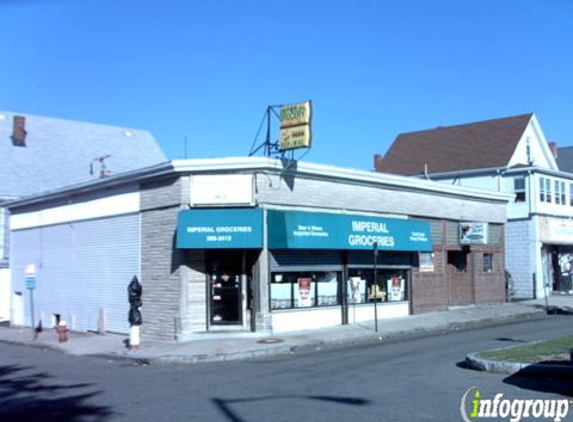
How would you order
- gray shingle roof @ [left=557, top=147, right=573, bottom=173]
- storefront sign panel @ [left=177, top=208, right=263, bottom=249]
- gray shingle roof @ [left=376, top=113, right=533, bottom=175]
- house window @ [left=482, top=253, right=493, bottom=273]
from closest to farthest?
storefront sign panel @ [left=177, top=208, right=263, bottom=249] → house window @ [left=482, top=253, right=493, bottom=273] → gray shingle roof @ [left=376, top=113, right=533, bottom=175] → gray shingle roof @ [left=557, top=147, right=573, bottom=173]

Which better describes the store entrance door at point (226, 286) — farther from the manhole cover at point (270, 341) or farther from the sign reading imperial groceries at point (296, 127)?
the sign reading imperial groceries at point (296, 127)

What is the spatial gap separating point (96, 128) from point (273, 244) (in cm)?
2718

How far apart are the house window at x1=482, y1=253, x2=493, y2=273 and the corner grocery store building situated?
1.72 metres

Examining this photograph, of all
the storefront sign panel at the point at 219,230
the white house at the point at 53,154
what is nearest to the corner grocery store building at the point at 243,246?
the storefront sign panel at the point at 219,230

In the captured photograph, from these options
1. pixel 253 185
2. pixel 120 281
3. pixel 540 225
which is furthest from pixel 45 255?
pixel 540 225

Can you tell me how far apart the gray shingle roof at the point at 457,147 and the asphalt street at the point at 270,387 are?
22.9 m

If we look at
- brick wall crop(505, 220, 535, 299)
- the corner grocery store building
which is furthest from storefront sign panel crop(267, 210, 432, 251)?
brick wall crop(505, 220, 535, 299)

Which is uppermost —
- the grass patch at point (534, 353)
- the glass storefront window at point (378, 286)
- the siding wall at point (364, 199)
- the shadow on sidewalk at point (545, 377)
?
the siding wall at point (364, 199)

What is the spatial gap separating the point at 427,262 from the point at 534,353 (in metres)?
13.6

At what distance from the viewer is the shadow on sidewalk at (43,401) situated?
1000 cm

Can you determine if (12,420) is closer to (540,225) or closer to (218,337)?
(218,337)

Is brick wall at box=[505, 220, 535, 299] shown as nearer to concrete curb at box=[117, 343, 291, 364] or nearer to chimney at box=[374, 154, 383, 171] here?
chimney at box=[374, 154, 383, 171]

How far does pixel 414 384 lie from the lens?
11.7 m

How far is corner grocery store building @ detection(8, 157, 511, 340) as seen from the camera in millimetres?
20781
